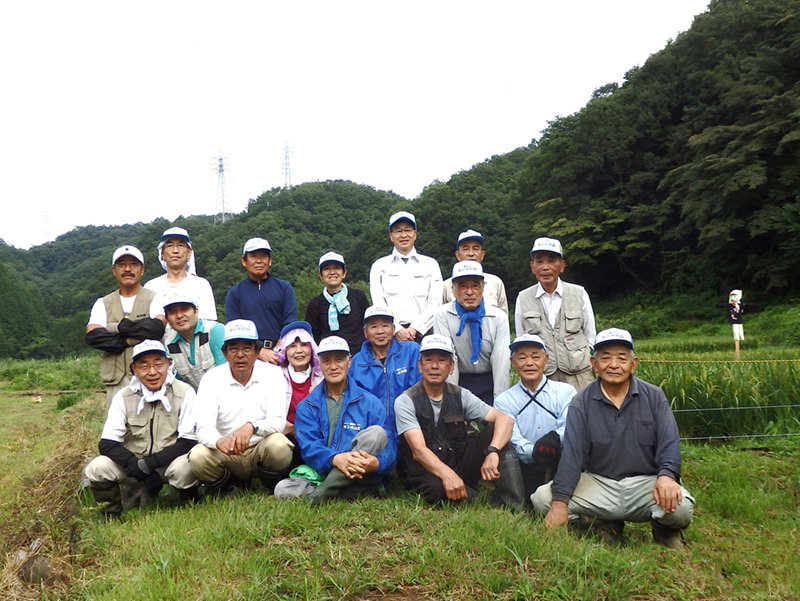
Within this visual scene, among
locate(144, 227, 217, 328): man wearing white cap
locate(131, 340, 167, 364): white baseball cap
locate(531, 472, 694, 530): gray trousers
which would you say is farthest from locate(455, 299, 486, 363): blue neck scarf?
locate(131, 340, 167, 364): white baseball cap

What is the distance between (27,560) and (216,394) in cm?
159

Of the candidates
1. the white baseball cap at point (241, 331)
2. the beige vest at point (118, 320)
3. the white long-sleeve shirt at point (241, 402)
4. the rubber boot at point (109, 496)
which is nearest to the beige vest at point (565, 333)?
the white long-sleeve shirt at point (241, 402)

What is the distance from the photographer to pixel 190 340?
5496 mm

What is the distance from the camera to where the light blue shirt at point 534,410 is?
15.7 ft

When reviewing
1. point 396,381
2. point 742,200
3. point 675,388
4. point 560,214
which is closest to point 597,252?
point 560,214

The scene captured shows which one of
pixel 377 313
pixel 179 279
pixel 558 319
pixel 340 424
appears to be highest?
pixel 179 279

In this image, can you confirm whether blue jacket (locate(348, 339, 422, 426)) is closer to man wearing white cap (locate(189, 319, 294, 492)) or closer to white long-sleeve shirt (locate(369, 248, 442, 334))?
man wearing white cap (locate(189, 319, 294, 492))

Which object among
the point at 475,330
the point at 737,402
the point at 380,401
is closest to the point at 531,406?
the point at 475,330

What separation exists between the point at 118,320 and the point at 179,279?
2.07 feet

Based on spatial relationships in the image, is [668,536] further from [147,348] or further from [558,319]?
[147,348]

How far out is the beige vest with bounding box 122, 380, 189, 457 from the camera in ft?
16.1

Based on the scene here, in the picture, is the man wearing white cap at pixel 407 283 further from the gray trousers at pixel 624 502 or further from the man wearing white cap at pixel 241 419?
the gray trousers at pixel 624 502

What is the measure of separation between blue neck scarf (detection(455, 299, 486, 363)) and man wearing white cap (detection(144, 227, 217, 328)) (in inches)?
86.5

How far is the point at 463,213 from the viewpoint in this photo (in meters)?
48.7
